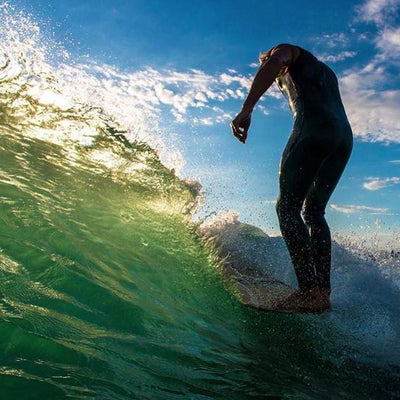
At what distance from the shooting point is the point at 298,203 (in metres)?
3.75

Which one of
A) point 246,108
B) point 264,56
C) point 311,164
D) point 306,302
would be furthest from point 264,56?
point 306,302

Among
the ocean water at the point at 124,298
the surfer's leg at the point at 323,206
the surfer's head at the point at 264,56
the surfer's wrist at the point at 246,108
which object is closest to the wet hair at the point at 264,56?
the surfer's head at the point at 264,56

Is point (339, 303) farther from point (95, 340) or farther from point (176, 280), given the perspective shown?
point (95, 340)

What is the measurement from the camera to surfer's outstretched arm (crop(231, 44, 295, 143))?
365cm

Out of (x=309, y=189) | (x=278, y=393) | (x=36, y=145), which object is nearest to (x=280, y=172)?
(x=309, y=189)

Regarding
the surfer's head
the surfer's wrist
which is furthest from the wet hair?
the surfer's wrist

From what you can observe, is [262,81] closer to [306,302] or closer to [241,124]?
[241,124]

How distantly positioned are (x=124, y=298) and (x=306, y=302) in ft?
5.24

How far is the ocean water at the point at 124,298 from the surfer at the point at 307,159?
0.46 metres

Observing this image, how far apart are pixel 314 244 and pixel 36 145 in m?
3.42

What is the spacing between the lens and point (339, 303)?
5219 mm


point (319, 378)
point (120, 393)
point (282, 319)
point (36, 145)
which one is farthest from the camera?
point (36, 145)

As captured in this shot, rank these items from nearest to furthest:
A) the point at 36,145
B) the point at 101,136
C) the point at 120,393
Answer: the point at 120,393, the point at 36,145, the point at 101,136

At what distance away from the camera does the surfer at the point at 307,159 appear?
3635 mm
